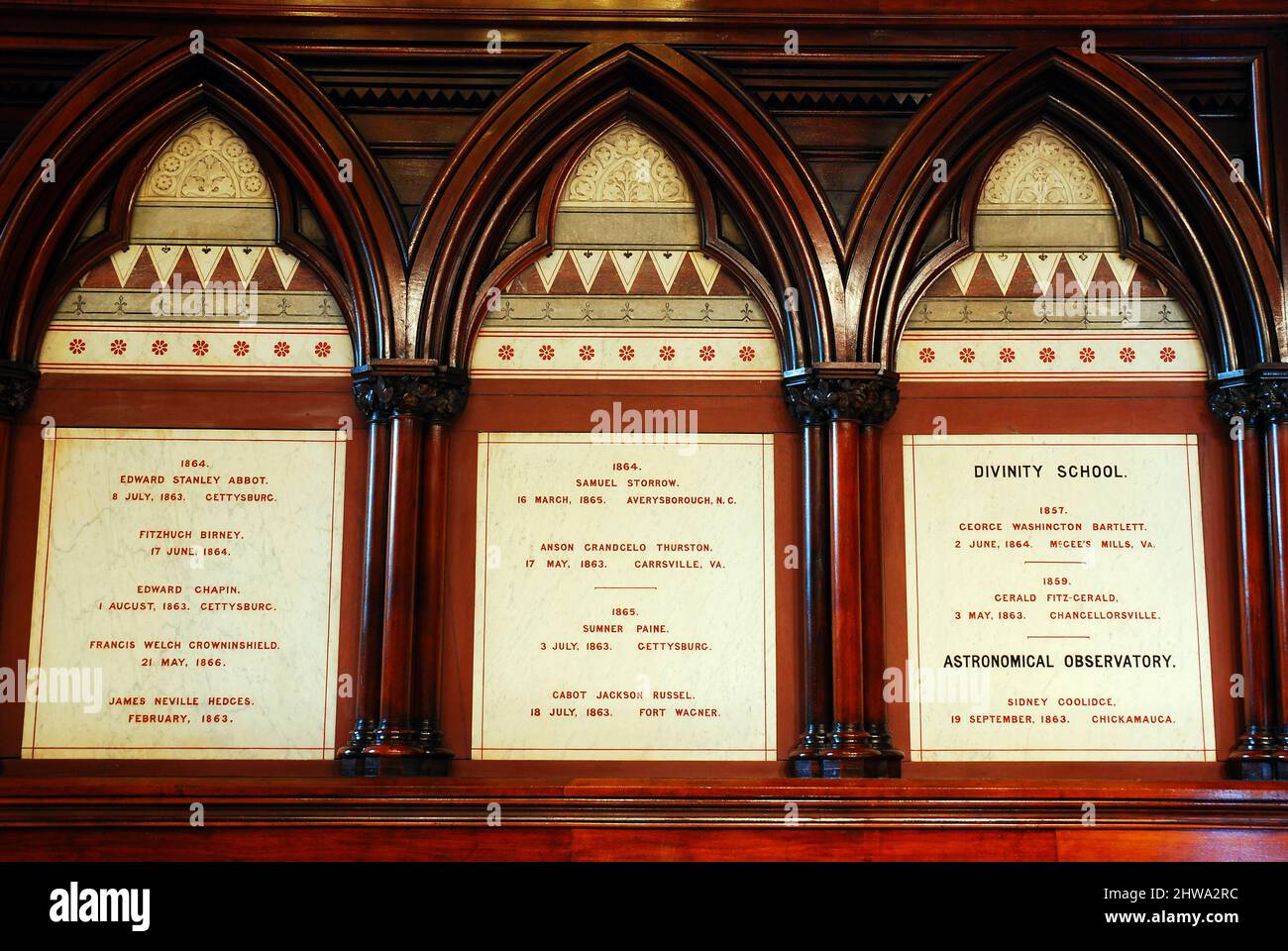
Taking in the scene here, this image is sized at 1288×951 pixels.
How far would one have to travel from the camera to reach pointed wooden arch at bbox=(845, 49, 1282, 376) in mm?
5715

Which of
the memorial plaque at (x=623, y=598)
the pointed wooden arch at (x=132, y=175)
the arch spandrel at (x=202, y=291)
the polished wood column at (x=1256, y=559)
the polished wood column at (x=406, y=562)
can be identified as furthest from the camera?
the arch spandrel at (x=202, y=291)

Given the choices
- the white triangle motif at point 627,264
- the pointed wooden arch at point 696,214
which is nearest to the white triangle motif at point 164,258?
the pointed wooden arch at point 696,214

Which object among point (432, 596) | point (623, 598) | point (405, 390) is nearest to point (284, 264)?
point (405, 390)

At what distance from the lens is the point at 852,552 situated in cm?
552

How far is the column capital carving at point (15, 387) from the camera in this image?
5602mm

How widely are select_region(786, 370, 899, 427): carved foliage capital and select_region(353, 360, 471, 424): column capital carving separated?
53.3 inches

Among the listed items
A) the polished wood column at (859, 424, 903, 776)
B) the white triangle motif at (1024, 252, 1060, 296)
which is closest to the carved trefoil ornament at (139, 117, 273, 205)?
the polished wood column at (859, 424, 903, 776)

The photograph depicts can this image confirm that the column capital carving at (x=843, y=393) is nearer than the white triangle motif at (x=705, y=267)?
Yes

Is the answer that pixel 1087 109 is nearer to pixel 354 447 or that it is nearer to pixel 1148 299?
pixel 1148 299

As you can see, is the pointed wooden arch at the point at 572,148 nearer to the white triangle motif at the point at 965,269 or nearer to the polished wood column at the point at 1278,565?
the white triangle motif at the point at 965,269

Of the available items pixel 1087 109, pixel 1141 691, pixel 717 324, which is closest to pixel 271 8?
pixel 717 324

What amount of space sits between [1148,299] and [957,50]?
1250mm

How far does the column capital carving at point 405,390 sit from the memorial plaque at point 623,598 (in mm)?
240

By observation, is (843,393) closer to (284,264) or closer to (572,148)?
(572,148)
